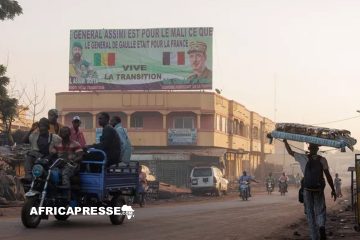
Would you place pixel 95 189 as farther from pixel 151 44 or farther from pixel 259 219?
pixel 151 44

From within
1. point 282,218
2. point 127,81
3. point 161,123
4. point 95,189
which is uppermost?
point 127,81

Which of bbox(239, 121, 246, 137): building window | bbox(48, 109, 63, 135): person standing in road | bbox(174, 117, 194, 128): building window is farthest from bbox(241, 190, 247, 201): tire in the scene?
bbox(239, 121, 246, 137): building window

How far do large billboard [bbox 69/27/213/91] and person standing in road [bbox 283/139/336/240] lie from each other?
43.7m

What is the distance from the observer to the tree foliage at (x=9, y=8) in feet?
84.7

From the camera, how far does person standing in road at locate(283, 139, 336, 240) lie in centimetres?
1023

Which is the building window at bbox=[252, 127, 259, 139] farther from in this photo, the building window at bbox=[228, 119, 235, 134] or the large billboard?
the large billboard

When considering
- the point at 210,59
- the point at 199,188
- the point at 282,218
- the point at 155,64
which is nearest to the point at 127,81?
the point at 155,64

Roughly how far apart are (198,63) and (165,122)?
644cm

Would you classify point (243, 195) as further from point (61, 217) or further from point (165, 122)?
point (165, 122)

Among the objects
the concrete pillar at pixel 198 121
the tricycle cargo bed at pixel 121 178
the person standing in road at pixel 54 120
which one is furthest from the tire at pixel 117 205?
the concrete pillar at pixel 198 121

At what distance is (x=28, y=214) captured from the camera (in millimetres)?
10984

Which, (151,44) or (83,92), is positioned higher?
(151,44)

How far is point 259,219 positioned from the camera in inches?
654

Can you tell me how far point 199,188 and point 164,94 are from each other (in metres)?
18.0
